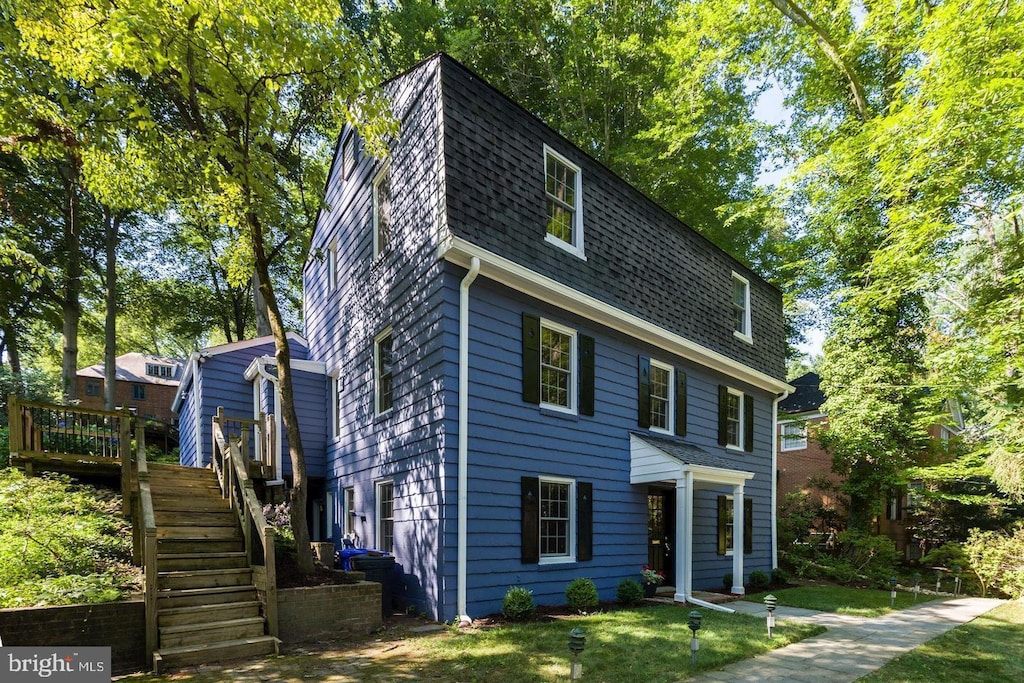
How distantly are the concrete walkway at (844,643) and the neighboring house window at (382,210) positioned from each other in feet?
28.1

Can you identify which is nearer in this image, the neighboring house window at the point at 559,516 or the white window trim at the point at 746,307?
the neighboring house window at the point at 559,516

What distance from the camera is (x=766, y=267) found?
24.2 meters

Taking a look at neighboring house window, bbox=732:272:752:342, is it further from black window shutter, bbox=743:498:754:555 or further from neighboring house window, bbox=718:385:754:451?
black window shutter, bbox=743:498:754:555

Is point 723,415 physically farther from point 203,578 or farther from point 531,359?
point 203,578

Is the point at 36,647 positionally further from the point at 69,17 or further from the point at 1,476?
the point at 69,17

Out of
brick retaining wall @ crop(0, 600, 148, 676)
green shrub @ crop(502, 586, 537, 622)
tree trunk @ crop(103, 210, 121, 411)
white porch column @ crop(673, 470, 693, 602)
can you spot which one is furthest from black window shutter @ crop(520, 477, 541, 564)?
tree trunk @ crop(103, 210, 121, 411)

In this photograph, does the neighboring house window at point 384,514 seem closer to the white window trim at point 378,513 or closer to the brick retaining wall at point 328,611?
the white window trim at point 378,513

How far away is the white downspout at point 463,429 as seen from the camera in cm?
809

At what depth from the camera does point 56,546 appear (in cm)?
704

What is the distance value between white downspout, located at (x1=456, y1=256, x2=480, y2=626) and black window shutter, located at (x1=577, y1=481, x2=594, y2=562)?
97.0 inches

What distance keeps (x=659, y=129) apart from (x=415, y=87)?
11925mm

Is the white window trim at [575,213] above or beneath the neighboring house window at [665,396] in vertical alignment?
above

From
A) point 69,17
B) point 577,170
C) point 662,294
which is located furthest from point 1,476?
point 662,294

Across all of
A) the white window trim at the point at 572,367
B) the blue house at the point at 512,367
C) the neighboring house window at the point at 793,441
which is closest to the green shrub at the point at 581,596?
the blue house at the point at 512,367
